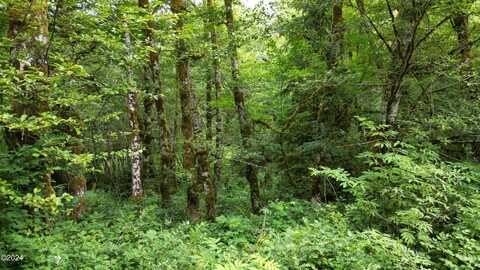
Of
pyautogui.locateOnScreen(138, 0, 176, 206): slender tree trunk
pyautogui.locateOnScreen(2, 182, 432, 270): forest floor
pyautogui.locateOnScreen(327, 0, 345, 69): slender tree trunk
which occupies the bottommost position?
pyautogui.locateOnScreen(2, 182, 432, 270): forest floor

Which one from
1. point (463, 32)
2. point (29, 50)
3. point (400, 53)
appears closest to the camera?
point (29, 50)

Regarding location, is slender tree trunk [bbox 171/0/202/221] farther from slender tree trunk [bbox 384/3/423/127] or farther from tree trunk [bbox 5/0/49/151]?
slender tree trunk [bbox 384/3/423/127]

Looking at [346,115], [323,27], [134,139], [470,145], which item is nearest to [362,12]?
[323,27]

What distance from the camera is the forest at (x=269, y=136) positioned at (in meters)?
3.83

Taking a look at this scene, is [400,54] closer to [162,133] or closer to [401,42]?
[401,42]

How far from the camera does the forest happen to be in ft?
12.6

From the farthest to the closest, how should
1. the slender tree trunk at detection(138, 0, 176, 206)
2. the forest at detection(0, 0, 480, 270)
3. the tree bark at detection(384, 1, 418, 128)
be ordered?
1. the slender tree trunk at detection(138, 0, 176, 206)
2. the tree bark at detection(384, 1, 418, 128)
3. the forest at detection(0, 0, 480, 270)

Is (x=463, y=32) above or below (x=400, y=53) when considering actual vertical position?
above

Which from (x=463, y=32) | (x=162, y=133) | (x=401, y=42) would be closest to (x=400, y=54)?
(x=401, y=42)

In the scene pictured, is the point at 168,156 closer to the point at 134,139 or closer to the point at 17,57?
the point at 134,139

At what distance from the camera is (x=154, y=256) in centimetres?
433

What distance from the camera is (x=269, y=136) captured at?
8.36 m

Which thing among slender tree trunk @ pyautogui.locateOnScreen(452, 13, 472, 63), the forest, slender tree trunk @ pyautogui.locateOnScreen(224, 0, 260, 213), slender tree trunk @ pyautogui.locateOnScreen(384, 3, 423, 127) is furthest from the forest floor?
slender tree trunk @ pyautogui.locateOnScreen(452, 13, 472, 63)

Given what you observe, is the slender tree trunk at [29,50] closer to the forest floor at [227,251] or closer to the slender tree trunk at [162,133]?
the forest floor at [227,251]
